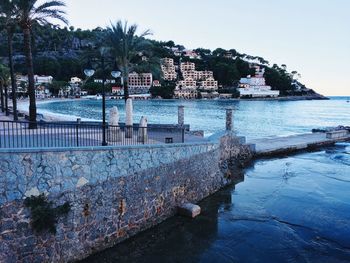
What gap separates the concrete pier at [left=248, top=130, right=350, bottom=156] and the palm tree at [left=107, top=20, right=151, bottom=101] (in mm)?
12908

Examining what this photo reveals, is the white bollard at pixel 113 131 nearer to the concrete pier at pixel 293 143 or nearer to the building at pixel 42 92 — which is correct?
the concrete pier at pixel 293 143

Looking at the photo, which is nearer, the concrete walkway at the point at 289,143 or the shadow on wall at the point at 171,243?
the shadow on wall at the point at 171,243

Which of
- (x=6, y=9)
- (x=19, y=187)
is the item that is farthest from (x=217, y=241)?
(x=6, y=9)

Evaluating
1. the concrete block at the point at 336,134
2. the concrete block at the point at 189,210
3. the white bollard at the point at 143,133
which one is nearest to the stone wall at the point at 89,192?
the concrete block at the point at 189,210

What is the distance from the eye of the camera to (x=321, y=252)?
1166cm

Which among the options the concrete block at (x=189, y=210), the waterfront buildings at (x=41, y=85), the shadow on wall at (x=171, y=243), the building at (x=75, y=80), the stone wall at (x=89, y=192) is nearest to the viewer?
the stone wall at (x=89, y=192)

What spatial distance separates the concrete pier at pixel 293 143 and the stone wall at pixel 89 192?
15.4m

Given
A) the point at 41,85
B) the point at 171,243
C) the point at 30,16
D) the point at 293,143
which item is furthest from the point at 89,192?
the point at 41,85

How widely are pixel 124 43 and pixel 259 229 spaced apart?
15.2m

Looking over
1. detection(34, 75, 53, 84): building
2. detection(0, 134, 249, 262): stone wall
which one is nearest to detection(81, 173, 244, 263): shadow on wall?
detection(0, 134, 249, 262): stone wall

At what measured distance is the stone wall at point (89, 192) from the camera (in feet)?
30.3

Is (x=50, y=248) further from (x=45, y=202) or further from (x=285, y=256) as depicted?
(x=285, y=256)

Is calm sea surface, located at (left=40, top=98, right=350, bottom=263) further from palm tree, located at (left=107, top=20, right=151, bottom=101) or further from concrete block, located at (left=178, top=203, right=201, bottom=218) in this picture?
palm tree, located at (left=107, top=20, right=151, bottom=101)

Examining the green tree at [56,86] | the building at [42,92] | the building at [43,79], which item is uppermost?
the building at [43,79]
